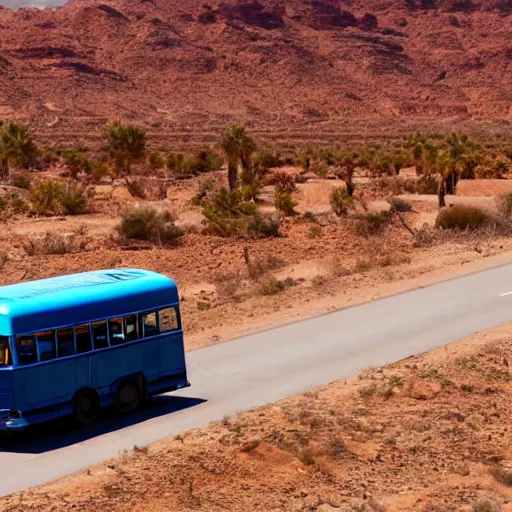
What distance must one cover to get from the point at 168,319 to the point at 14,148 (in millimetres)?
44093

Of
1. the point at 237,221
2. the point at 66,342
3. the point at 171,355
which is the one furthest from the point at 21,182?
the point at 66,342

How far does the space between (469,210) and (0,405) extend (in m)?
23.8

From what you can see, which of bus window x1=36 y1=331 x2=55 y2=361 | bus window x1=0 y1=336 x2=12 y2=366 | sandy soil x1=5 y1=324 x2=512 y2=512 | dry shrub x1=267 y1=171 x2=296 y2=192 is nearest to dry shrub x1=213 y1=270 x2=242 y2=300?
sandy soil x1=5 y1=324 x2=512 y2=512

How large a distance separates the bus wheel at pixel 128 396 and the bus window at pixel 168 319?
91 cm

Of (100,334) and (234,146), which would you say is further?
(234,146)

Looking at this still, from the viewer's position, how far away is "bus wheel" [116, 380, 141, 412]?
14.2 metres

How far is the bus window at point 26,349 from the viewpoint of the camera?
12914mm

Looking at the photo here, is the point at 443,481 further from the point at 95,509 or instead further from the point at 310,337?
the point at 310,337

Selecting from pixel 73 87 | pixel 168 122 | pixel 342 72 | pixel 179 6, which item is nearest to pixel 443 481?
pixel 168 122

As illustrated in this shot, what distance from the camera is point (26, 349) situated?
42.6ft

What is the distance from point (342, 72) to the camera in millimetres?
156500

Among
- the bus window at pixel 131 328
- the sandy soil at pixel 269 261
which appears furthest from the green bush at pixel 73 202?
the bus window at pixel 131 328

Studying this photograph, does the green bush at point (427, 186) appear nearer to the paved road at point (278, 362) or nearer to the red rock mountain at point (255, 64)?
the paved road at point (278, 362)

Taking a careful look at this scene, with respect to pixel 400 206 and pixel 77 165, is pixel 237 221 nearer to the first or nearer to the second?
pixel 400 206
